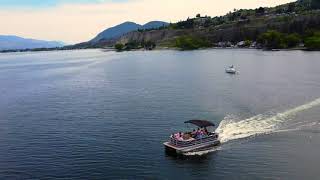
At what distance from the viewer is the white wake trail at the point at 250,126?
3098 inches

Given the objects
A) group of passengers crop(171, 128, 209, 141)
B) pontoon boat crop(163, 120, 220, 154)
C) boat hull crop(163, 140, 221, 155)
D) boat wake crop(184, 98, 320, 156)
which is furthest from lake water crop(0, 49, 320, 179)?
group of passengers crop(171, 128, 209, 141)

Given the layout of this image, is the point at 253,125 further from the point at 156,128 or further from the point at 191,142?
the point at 191,142

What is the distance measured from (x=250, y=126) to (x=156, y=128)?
1673 cm

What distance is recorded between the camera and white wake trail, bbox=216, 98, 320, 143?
3098 inches

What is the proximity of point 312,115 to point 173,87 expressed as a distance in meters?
55.5

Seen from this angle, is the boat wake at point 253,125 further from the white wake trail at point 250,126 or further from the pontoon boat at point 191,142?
the pontoon boat at point 191,142

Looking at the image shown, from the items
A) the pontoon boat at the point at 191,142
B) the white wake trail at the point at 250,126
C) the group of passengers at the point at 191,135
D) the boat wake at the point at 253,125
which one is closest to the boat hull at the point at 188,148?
the pontoon boat at the point at 191,142

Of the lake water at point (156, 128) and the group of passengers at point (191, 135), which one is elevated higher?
the group of passengers at point (191, 135)

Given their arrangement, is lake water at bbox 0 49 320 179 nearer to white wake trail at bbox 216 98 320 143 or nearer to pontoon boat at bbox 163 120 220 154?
white wake trail at bbox 216 98 320 143

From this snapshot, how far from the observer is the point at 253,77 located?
160 m

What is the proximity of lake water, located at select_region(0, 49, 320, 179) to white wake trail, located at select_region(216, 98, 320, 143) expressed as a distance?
17 centimetres

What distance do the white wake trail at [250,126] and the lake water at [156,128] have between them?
0.17 m

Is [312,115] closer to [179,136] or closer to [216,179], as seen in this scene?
[179,136]

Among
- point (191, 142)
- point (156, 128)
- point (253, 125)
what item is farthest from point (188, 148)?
point (253, 125)
